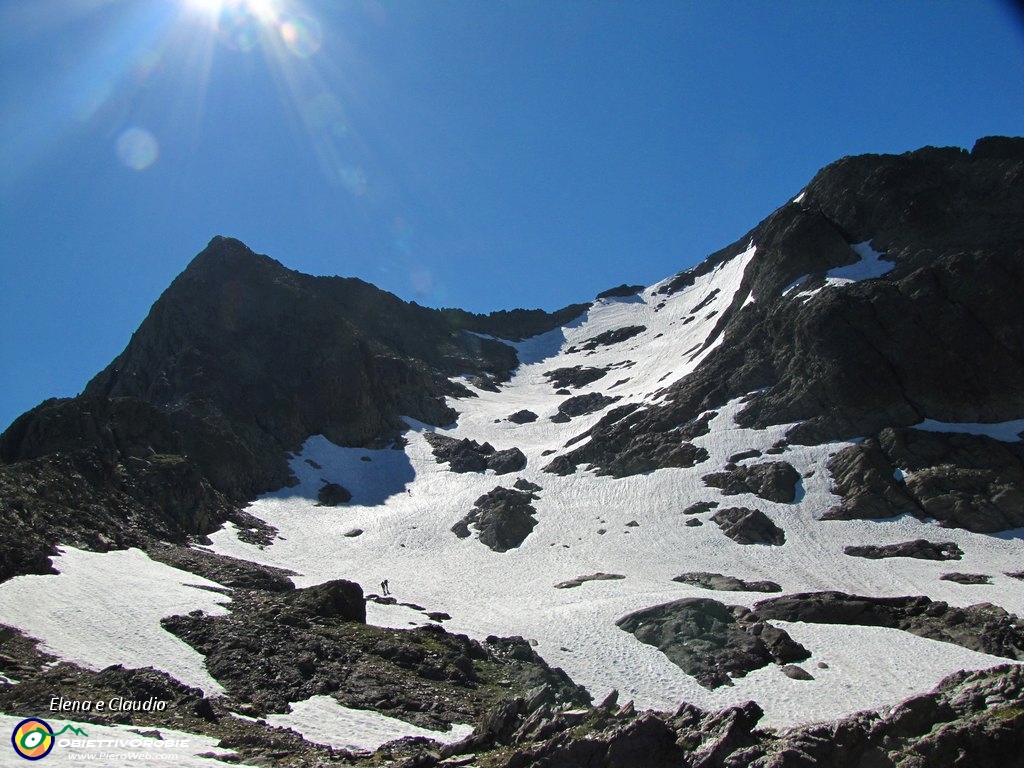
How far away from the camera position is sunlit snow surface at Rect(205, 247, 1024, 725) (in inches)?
1177

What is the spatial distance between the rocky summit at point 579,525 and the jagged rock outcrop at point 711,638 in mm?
198

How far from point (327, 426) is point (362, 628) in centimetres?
6320

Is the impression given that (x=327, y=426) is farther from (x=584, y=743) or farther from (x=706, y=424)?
(x=584, y=743)

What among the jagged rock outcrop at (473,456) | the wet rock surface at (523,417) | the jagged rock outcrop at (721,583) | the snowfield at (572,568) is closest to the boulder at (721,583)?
the jagged rock outcrop at (721,583)

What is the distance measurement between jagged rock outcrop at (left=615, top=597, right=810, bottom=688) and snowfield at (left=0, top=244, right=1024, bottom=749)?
754 mm

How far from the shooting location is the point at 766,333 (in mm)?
77125

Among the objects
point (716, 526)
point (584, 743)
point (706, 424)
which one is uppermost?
point (706, 424)

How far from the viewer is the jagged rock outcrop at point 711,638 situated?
3109cm

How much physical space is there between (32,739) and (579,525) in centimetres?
4932

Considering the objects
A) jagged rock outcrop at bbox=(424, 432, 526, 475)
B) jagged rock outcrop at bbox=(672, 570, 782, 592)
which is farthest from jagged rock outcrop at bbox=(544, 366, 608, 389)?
jagged rock outcrop at bbox=(672, 570, 782, 592)

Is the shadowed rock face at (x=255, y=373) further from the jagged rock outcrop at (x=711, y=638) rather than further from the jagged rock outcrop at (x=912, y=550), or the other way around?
the jagged rock outcrop at (x=912, y=550)

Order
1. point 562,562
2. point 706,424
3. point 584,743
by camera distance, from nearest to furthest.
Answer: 1. point 584,743
2. point 562,562
3. point 706,424

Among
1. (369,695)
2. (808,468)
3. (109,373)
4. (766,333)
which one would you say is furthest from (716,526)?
(109,373)

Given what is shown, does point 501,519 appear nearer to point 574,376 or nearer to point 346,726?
point 346,726
